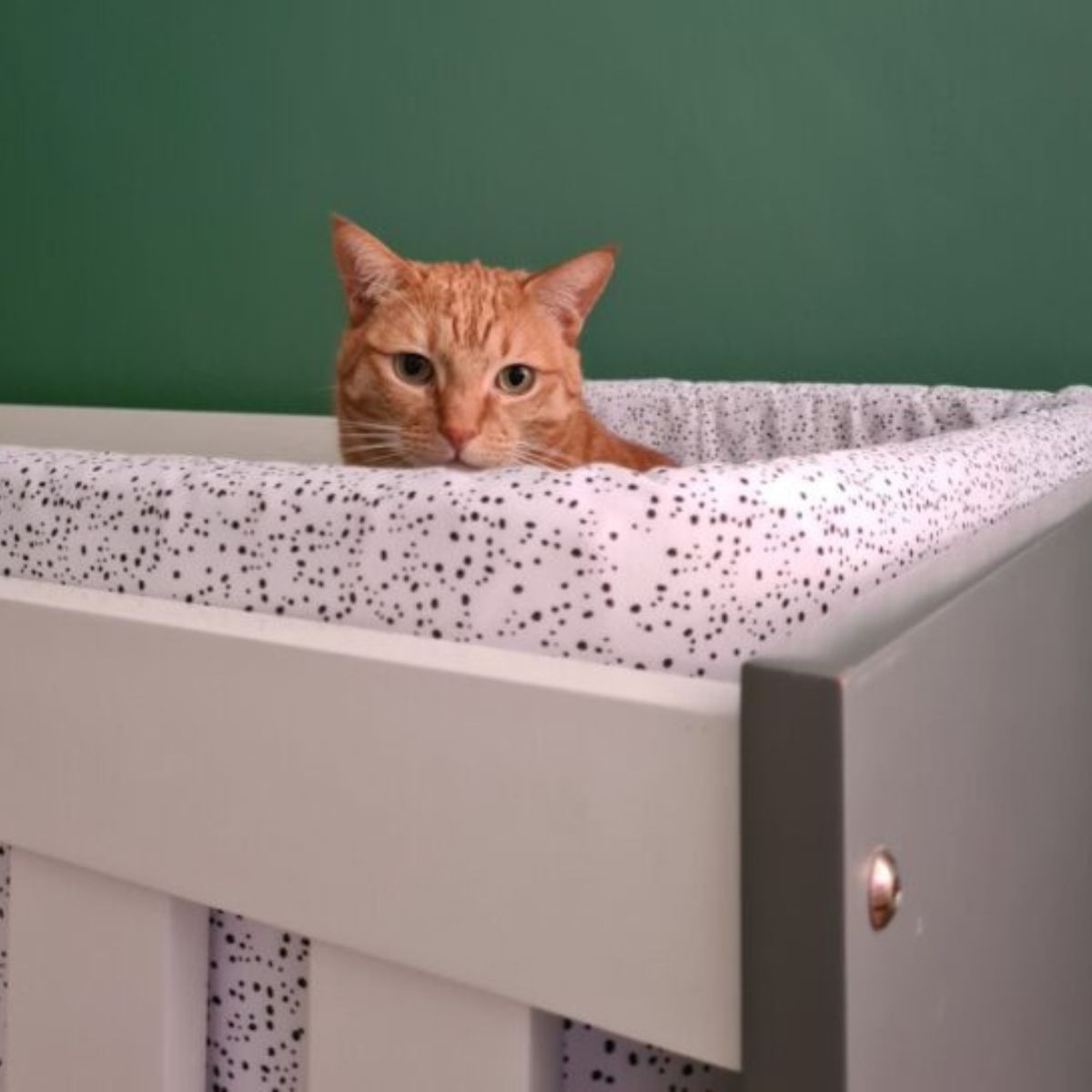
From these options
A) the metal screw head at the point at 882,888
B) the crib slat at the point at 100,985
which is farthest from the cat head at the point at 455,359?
the metal screw head at the point at 882,888

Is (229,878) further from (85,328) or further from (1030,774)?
(85,328)

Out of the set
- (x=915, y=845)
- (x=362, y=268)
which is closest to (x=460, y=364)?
(x=362, y=268)

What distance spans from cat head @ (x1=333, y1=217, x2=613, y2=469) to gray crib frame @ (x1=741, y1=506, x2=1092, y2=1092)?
0.57 meters

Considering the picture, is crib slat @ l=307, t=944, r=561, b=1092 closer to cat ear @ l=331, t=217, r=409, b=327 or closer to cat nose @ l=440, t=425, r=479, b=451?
cat nose @ l=440, t=425, r=479, b=451

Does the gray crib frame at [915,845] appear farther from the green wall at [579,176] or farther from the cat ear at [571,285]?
the green wall at [579,176]

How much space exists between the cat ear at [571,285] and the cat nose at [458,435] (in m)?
0.19

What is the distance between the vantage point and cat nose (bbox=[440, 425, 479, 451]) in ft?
3.91

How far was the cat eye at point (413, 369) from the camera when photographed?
1257 millimetres

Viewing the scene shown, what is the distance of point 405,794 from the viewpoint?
56 cm

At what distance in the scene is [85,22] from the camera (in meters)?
2.44

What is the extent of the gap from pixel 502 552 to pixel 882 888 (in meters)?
0.22

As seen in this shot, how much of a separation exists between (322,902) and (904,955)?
9.8 inches

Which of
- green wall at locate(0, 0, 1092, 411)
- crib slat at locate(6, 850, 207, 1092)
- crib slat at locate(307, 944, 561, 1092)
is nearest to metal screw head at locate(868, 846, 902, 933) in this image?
crib slat at locate(307, 944, 561, 1092)

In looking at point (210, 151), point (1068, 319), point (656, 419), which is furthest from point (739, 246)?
point (210, 151)
